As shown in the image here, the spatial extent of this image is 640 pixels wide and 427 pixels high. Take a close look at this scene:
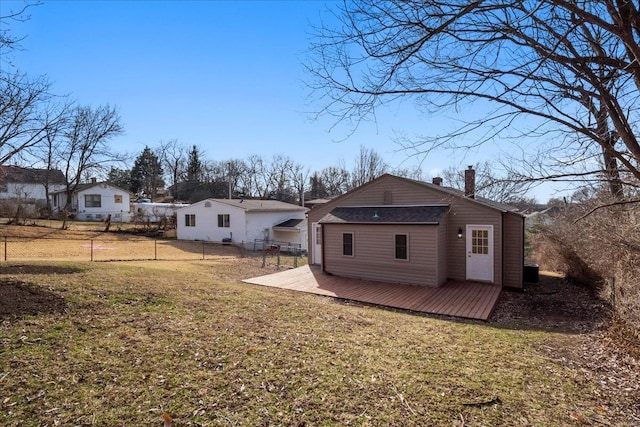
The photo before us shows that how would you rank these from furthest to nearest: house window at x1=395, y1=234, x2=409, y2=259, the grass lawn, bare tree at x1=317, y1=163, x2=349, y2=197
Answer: bare tree at x1=317, y1=163, x2=349, y2=197 → house window at x1=395, y1=234, x2=409, y2=259 → the grass lawn

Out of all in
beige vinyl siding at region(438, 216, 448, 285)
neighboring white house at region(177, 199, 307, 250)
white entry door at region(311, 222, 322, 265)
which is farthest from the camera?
neighboring white house at region(177, 199, 307, 250)

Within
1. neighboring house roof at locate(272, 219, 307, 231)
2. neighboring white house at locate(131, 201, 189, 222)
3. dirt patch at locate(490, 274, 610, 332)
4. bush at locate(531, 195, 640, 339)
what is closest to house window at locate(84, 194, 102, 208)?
neighboring white house at locate(131, 201, 189, 222)

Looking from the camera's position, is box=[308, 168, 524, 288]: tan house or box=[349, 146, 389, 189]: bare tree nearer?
box=[308, 168, 524, 288]: tan house

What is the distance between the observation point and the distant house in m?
10.4

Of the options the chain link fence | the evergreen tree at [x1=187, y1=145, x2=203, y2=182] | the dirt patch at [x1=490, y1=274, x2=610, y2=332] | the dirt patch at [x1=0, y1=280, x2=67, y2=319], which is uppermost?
the evergreen tree at [x1=187, y1=145, x2=203, y2=182]

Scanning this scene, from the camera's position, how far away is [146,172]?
176 feet

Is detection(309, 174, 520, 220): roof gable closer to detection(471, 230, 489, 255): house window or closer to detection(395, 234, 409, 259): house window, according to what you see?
detection(471, 230, 489, 255): house window

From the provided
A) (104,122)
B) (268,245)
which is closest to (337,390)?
(268,245)

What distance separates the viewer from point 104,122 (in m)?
32.8

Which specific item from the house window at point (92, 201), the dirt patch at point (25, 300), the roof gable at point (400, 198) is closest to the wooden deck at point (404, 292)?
the roof gable at point (400, 198)

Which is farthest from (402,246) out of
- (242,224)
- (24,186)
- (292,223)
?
(24,186)

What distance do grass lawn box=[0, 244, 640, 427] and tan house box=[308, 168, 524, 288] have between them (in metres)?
5.29

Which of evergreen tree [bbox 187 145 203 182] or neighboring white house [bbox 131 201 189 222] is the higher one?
evergreen tree [bbox 187 145 203 182]

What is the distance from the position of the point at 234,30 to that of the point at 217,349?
7.09m
